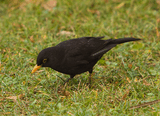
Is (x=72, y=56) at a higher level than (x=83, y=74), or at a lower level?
higher

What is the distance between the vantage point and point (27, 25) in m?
5.72

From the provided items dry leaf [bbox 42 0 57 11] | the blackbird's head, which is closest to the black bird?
the blackbird's head

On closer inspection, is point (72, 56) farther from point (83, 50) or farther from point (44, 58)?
point (44, 58)

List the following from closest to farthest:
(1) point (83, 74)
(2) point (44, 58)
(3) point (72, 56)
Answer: (2) point (44, 58), (3) point (72, 56), (1) point (83, 74)

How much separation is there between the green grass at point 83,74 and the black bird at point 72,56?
12.9 inches

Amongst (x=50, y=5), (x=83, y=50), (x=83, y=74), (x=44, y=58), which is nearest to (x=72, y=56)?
(x=83, y=50)

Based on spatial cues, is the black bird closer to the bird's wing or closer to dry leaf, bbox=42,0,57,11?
the bird's wing

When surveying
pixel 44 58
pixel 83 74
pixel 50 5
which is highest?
pixel 50 5

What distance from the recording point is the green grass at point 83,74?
131 inches

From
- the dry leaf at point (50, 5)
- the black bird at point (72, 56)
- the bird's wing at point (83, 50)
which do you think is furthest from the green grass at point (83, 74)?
the bird's wing at point (83, 50)

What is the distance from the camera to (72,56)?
369 centimetres

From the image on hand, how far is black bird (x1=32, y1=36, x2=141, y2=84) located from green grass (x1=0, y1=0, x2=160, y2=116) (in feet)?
1.07

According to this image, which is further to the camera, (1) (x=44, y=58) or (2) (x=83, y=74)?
(2) (x=83, y=74)

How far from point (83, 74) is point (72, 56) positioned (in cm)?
76
